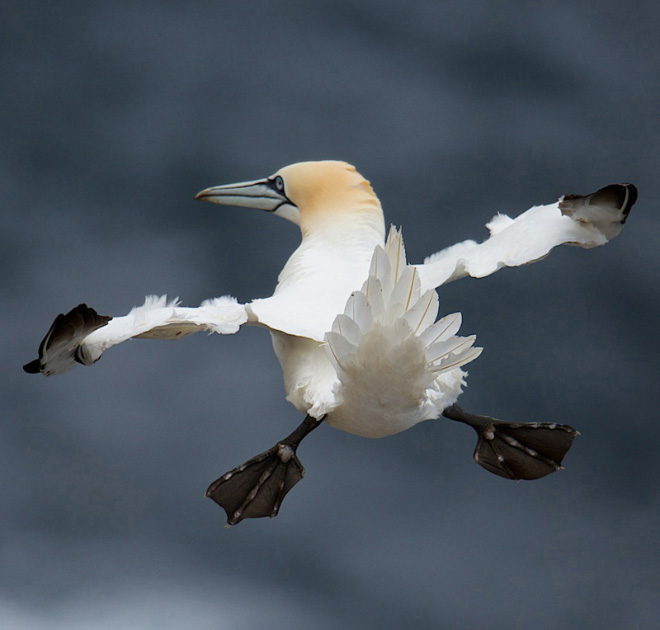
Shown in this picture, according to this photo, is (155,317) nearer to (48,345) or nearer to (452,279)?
(48,345)

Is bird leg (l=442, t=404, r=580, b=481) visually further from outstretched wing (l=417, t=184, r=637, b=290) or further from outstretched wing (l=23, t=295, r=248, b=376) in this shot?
outstretched wing (l=23, t=295, r=248, b=376)

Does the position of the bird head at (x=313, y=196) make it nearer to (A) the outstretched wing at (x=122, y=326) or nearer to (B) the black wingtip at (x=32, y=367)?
(A) the outstretched wing at (x=122, y=326)

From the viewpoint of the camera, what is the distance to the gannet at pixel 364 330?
5.62m

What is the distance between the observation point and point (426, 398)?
19.7ft

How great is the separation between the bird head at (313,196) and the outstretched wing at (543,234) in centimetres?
85

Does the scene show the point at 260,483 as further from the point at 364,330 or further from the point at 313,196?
the point at 313,196

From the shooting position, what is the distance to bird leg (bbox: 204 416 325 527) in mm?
6312

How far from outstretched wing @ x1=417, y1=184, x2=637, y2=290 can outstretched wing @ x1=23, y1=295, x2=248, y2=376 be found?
987mm

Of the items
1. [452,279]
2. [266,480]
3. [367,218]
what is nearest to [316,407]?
[266,480]

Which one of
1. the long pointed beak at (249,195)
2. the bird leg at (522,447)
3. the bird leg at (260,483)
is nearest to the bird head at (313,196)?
the long pointed beak at (249,195)

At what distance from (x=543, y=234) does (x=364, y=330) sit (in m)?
1.10

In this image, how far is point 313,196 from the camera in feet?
24.6

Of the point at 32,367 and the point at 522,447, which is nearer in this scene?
the point at 32,367

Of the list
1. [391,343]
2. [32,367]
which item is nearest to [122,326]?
[32,367]
